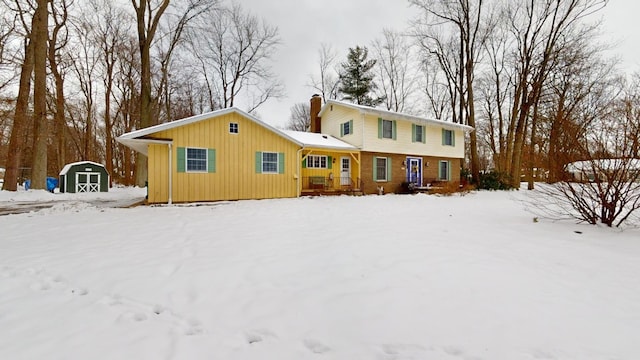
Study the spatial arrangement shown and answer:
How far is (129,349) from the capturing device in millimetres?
2045

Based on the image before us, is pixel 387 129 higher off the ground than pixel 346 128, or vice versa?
pixel 346 128

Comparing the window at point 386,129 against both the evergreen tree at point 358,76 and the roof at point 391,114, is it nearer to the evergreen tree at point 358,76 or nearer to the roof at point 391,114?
the roof at point 391,114

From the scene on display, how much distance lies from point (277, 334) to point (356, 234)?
3476 millimetres

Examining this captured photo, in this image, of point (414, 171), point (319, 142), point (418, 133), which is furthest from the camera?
point (414, 171)

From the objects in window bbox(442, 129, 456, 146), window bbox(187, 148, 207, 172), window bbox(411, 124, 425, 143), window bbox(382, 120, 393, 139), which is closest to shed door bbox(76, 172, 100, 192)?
window bbox(187, 148, 207, 172)

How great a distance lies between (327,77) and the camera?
1033 inches

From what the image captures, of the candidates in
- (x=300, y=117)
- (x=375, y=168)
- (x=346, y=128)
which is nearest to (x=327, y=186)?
(x=375, y=168)

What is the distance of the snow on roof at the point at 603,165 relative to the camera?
5.05 metres

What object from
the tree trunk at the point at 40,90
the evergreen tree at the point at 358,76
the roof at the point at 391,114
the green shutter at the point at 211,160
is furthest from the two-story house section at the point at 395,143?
the tree trunk at the point at 40,90

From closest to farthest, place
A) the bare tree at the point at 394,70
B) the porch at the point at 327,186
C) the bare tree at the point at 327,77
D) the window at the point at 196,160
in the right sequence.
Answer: the window at the point at 196,160 < the porch at the point at 327,186 < the bare tree at the point at 394,70 < the bare tree at the point at 327,77

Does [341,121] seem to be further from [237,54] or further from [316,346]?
[316,346]

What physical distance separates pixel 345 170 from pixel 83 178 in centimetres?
1577

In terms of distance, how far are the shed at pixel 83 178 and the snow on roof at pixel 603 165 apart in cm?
2194

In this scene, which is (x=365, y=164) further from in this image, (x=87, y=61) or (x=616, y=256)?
(x=87, y=61)
